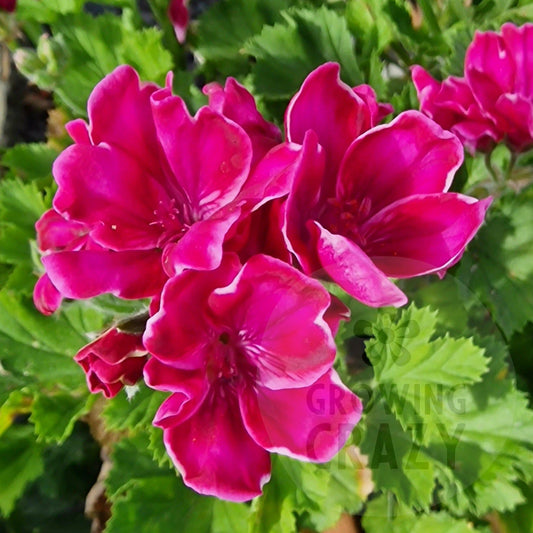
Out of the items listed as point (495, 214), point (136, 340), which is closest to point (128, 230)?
point (136, 340)

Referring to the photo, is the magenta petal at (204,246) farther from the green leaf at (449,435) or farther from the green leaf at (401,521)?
the green leaf at (401,521)

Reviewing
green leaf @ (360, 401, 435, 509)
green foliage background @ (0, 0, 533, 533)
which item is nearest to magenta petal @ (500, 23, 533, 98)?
green foliage background @ (0, 0, 533, 533)

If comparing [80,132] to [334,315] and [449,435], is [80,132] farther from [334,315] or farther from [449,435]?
[449,435]

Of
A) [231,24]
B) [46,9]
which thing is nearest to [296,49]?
[231,24]

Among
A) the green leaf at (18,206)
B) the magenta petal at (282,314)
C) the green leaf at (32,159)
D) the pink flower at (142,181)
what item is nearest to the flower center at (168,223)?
the pink flower at (142,181)

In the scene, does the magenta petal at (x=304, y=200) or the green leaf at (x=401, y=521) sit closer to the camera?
the magenta petal at (x=304, y=200)

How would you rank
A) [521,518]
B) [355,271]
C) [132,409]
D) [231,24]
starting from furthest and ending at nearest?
[231,24], [521,518], [132,409], [355,271]

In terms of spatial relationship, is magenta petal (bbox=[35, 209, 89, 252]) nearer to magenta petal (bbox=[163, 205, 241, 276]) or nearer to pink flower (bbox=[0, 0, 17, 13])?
magenta petal (bbox=[163, 205, 241, 276])

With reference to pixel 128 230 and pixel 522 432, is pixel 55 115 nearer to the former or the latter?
pixel 128 230
